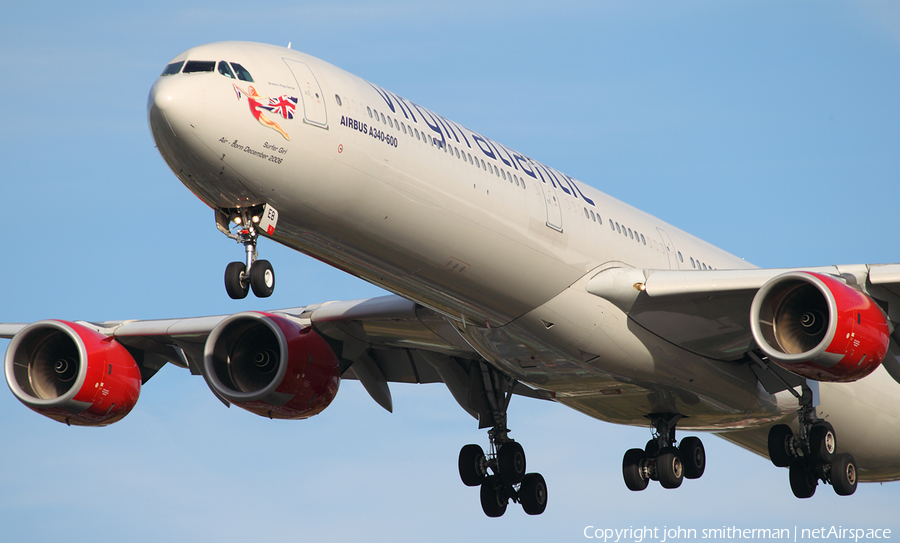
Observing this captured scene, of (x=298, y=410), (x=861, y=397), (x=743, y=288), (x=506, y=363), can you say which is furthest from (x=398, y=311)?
(x=861, y=397)

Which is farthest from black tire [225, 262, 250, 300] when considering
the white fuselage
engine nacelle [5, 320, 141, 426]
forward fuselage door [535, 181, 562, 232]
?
engine nacelle [5, 320, 141, 426]

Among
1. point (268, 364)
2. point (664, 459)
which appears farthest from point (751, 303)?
point (268, 364)

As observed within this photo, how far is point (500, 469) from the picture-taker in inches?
1003

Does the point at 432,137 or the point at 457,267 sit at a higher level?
the point at 432,137

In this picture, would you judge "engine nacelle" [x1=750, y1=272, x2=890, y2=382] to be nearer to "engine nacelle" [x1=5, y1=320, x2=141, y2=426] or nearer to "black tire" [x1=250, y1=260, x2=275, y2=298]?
"black tire" [x1=250, y1=260, x2=275, y2=298]

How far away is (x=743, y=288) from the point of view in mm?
20406

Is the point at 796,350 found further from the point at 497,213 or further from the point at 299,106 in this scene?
the point at 299,106

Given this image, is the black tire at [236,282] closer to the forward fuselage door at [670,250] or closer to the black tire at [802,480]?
the forward fuselage door at [670,250]

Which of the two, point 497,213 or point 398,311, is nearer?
point 497,213

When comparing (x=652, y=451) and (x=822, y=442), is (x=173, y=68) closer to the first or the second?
(x=652, y=451)

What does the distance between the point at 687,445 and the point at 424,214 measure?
9.32m

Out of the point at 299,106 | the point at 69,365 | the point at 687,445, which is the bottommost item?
the point at 687,445

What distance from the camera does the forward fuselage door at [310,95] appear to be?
682 inches

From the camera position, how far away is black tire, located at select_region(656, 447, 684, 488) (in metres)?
24.1
